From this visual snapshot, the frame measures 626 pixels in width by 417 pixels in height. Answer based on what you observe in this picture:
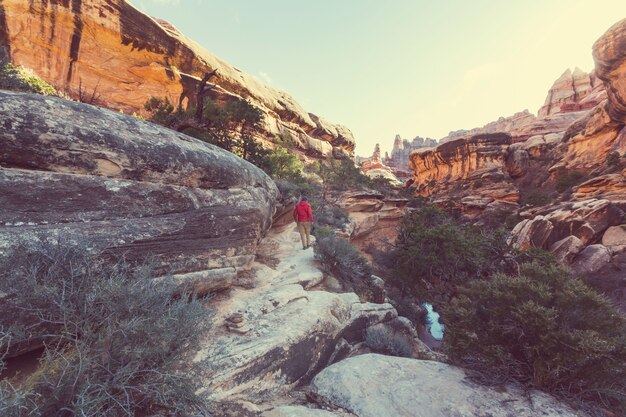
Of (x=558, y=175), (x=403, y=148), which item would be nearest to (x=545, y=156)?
(x=558, y=175)

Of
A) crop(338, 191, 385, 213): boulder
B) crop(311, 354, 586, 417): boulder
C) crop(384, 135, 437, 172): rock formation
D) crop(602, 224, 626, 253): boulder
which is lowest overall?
crop(311, 354, 586, 417): boulder

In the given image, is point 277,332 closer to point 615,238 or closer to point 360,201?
point 360,201

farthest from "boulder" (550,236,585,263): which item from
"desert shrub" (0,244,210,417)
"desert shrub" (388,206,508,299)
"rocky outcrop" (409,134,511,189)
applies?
"rocky outcrop" (409,134,511,189)

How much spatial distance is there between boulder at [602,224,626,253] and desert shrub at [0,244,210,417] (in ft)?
73.7

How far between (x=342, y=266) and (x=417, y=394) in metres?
4.66

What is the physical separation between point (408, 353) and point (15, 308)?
703cm

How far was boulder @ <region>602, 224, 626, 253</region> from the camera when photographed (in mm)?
15039

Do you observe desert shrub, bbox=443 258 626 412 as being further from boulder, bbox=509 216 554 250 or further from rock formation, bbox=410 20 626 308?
boulder, bbox=509 216 554 250

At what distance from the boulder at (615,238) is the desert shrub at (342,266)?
16.6 meters

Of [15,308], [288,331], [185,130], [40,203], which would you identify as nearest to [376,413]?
[288,331]

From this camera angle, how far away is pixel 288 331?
482 cm

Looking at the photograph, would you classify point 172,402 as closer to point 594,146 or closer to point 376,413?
point 376,413

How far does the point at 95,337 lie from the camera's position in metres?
2.52

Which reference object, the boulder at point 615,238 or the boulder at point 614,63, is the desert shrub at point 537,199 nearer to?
the boulder at point 614,63
